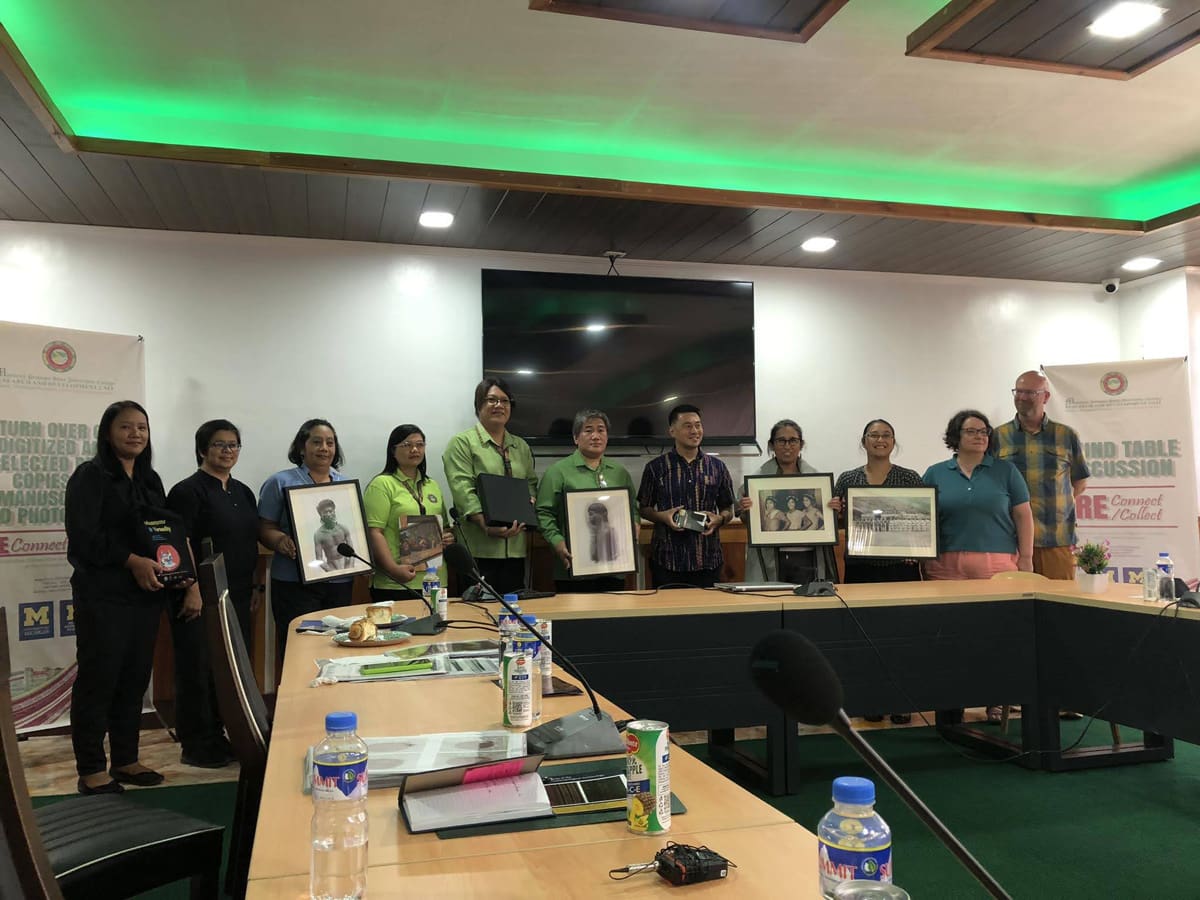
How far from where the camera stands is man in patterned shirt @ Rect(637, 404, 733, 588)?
459 centimetres

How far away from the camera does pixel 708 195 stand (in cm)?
462

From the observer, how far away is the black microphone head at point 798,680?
70 centimetres

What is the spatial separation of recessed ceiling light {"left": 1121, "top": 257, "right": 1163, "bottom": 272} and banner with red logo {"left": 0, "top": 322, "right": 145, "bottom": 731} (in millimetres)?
6470

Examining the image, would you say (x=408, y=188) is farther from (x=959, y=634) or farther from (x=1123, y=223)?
(x=1123, y=223)

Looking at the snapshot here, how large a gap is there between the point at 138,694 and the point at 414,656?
187cm

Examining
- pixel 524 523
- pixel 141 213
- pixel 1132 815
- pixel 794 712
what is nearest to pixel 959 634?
pixel 1132 815

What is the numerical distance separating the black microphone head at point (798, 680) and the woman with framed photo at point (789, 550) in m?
3.94

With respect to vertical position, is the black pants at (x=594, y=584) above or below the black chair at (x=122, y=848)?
above

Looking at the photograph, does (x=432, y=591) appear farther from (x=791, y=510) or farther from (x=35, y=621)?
Answer: (x=35, y=621)

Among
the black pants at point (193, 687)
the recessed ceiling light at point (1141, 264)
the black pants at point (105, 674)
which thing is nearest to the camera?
the black pants at point (105, 674)

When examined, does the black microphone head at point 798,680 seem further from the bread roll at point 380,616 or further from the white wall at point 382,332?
the white wall at point 382,332

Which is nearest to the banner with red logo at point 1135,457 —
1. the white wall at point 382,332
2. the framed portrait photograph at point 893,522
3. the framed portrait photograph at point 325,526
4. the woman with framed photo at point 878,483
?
the white wall at point 382,332

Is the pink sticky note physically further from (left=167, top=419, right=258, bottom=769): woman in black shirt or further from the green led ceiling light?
the green led ceiling light

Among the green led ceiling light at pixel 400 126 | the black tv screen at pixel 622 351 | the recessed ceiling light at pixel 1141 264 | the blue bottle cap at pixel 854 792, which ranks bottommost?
the blue bottle cap at pixel 854 792
